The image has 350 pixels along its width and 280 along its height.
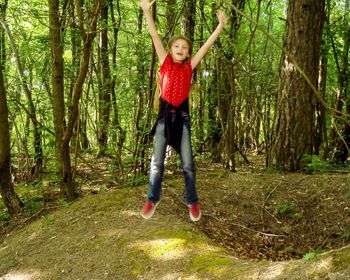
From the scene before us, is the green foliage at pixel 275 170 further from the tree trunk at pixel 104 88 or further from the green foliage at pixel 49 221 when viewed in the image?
the green foliage at pixel 49 221

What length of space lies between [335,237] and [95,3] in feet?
14.0

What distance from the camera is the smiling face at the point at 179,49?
4016 mm

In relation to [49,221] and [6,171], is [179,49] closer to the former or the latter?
[49,221]

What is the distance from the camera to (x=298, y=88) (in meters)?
7.20

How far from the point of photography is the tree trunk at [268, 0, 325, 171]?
712 centimetres

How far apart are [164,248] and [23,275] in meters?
1.93

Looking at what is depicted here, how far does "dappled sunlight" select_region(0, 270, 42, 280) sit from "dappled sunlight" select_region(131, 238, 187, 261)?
131cm

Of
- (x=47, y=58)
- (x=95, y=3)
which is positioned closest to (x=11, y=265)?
(x=95, y=3)

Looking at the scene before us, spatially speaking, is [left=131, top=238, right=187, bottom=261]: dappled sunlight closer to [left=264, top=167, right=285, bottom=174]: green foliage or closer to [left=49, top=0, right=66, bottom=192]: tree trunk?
[left=49, top=0, right=66, bottom=192]: tree trunk

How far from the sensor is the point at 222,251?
14.7 ft

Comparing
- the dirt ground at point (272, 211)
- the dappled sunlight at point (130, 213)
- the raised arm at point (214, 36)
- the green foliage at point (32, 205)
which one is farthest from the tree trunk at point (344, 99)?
the green foliage at point (32, 205)

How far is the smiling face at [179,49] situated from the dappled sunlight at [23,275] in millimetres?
3125

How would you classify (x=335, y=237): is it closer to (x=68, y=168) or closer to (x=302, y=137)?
(x=302, y=137)

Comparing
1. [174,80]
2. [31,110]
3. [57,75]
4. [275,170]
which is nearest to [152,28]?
[174,80]
